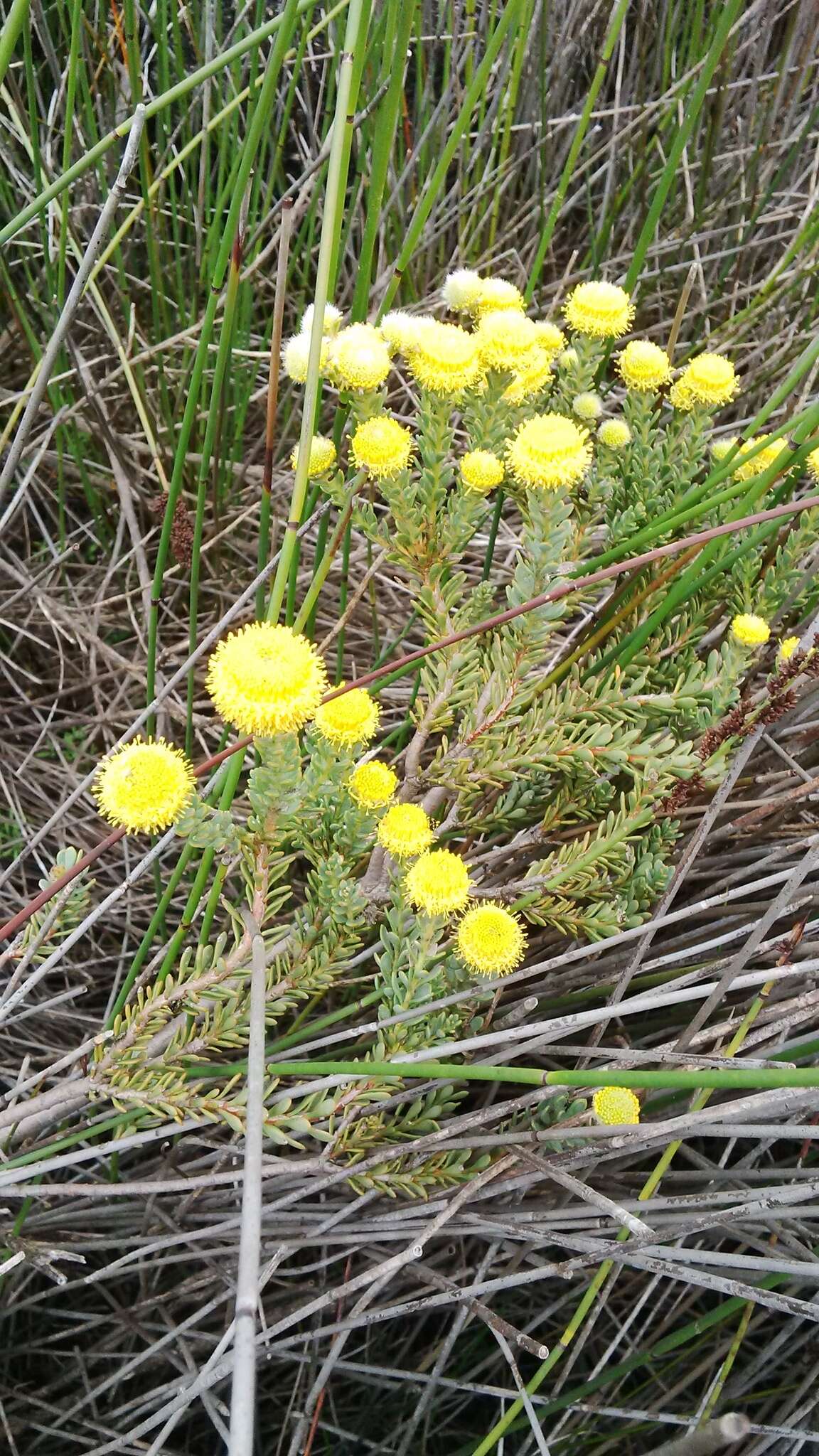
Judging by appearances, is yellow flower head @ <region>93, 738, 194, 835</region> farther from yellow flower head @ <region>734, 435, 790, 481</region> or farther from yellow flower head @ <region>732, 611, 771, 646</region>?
yellow flower head @ <region>734, 435, 790, 481</region>

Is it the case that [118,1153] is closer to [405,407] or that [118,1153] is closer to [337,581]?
[337,581]

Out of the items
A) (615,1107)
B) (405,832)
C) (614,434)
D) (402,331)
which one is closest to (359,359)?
(402,331)

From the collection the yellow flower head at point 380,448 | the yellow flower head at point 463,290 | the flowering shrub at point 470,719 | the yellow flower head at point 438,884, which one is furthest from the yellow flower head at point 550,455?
the yellow flower head at point 438,884

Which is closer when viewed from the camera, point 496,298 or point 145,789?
point 145,789

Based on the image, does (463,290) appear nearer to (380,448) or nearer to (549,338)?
(549,338)

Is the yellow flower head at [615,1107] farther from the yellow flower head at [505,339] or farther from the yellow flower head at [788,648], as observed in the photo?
the yellow flower head at [505,339]

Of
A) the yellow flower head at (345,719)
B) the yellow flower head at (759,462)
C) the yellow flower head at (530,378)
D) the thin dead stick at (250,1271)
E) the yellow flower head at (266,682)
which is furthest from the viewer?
the yellow flower head at (759,462)
